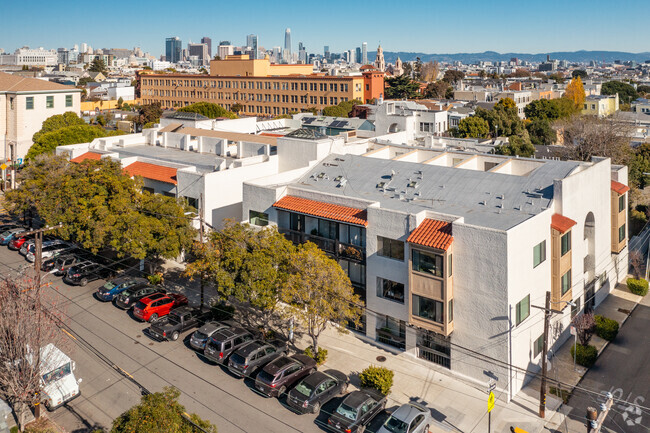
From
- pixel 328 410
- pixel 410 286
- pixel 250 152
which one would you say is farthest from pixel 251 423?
pixel 250 152

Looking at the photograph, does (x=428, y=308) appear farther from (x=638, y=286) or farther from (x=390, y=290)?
(x=638, y=286)

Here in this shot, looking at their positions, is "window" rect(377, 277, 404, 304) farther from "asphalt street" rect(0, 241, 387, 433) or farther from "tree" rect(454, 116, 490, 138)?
"tree" rect(454, 116, 490, 138)

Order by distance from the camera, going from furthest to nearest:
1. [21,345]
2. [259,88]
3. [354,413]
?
1. [259,88]
2. [354,413]
3. [21,345]

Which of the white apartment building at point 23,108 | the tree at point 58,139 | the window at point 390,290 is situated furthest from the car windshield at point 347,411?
the white apartment building at point 23,108

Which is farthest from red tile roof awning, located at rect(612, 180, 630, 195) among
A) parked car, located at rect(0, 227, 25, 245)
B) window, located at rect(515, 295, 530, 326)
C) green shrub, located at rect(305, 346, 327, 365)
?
parked car, located at rect(0, 227, 25, 245)

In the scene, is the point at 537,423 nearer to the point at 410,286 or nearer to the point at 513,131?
the point at 410,286

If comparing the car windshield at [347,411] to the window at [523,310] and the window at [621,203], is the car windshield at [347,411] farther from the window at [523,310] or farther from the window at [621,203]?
the window at [621,203]

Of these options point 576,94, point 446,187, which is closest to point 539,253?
point 446,187
